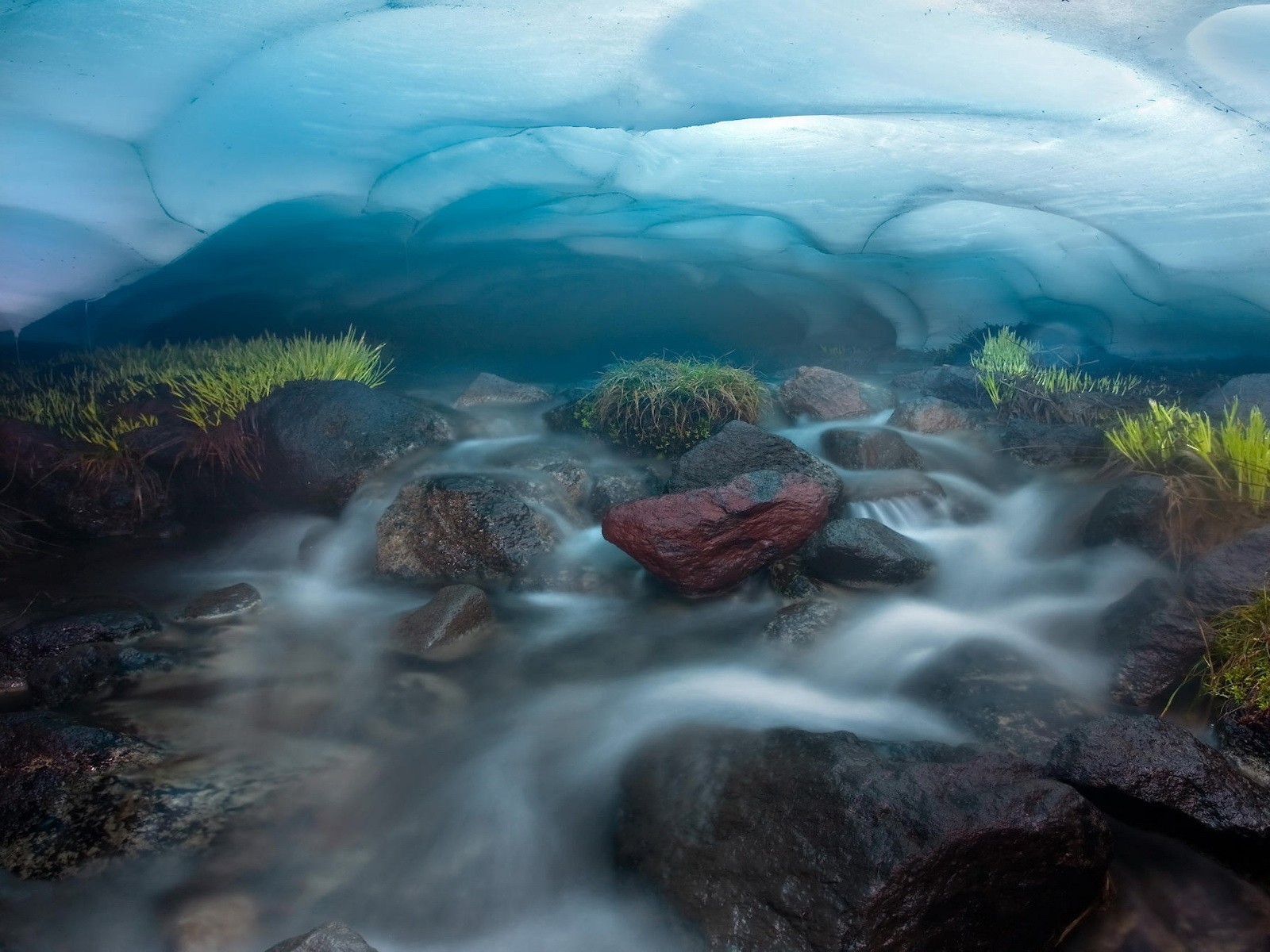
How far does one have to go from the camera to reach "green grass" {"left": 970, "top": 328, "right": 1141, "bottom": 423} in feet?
22.8

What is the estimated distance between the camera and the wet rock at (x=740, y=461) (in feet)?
16.2

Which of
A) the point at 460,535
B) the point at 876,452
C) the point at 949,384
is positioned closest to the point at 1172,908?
the point at 876,452

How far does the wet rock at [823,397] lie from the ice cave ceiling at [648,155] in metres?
1.80

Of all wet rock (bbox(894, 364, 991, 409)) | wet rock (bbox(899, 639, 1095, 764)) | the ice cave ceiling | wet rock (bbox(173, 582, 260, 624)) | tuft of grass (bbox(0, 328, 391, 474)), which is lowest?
wet rock (bbox(894, 364, 991, 409))

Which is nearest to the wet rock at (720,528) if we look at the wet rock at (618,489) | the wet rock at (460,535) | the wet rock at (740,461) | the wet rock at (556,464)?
the wet rock at (740,461)

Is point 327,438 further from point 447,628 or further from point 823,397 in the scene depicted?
point 823,397

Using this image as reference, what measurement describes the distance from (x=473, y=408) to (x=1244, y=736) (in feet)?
22.8

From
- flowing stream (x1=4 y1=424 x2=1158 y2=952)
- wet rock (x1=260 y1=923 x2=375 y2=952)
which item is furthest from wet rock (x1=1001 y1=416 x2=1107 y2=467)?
wet rock (x1=260 y1=923 x2=375 y2=952)

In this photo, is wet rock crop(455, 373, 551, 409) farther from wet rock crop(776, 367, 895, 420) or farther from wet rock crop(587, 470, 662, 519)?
wet rock crop(776, 367, 895, 420)

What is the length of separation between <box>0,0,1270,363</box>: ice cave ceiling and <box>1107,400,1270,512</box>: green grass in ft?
8.03

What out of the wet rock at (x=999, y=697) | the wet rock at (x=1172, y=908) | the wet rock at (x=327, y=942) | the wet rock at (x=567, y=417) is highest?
the wet rock at (x=327, y=942)

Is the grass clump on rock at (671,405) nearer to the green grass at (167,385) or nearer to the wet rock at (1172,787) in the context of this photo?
the green grass at (167,385)

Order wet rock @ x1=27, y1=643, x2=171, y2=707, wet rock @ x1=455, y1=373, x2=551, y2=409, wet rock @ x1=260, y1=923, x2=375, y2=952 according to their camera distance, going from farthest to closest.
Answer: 1. wet rock @ x1=455, y1=373, x2=551, y2=409
2. wet rock @ x1=27, y1=643, x2=171, y2=707
3. wet rock @ x1=260, y1=923, x2=375, y2=952

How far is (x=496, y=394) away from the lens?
8.02m
